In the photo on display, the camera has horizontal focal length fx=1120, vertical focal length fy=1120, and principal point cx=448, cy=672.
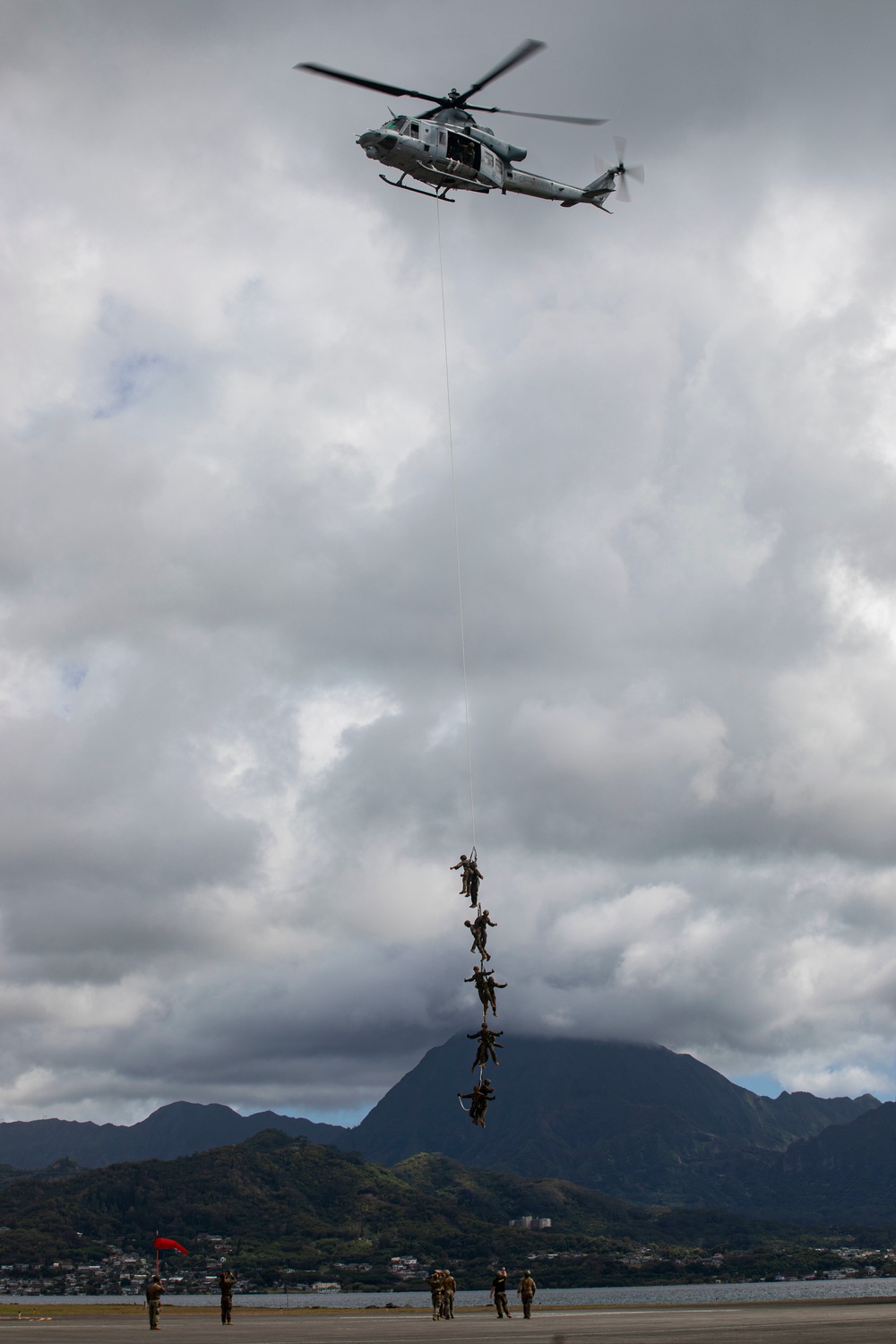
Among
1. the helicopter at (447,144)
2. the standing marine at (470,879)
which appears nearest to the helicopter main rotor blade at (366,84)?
the helicopter at (447,144)

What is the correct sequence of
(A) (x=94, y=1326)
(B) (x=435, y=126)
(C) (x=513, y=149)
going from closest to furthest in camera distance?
(B) (x=435, y=126)
(C) (x=513, y=149)
(A) (x=94, y=1326)

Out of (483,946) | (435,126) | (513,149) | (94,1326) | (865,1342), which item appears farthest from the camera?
(94,1326)

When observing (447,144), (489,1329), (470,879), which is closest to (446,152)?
(447,144)

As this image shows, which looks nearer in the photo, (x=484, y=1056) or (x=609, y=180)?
(x=484, y=1056)

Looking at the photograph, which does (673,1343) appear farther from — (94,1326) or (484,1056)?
(94,1326)

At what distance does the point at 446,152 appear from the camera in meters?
49.4

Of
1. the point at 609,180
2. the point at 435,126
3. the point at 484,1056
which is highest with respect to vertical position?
the point at 609,180

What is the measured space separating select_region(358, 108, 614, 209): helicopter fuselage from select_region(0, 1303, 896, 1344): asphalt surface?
4659 centimetres

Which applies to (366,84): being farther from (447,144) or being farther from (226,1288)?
(226,1288)

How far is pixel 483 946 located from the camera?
4391 cm

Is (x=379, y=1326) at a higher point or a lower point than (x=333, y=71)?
lower

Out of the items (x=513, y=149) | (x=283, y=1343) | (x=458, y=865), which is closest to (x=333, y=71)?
(x=513, y=149)

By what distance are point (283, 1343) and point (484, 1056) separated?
44.0ft

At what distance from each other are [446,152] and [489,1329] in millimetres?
51966
